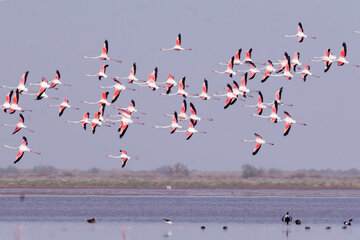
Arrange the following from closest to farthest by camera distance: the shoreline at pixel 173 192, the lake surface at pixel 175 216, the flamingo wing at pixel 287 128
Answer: the lake surface at pixel 175 216 < the flamingo wing at pixel 287 128 < the shoreline at pixel 173 192

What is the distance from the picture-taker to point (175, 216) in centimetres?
7562

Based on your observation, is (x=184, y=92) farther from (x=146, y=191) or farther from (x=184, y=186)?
(x=184, y=186)

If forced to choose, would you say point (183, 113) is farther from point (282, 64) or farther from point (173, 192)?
point (173, 192)

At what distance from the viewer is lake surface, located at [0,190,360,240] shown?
63219mm

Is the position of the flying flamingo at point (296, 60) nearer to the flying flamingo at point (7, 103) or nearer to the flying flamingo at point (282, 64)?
the flying flamingo at point (282, 64)

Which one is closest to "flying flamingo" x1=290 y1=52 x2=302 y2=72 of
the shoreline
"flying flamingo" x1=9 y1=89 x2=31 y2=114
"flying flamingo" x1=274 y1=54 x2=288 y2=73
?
"flying flamingo" x1=274 y1=54 x2=288 y2=73

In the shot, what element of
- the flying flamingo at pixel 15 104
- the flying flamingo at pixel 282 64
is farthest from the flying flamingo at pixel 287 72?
the flying flamingo at pixel 15 104

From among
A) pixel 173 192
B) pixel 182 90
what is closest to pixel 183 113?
pixel 182 90

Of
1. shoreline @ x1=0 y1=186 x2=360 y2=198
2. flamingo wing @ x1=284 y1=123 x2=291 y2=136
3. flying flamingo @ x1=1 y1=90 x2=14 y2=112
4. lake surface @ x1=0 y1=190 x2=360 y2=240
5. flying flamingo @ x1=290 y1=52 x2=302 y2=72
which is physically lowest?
lake surface @ x1=0 y1=190 x2=360 y2=240

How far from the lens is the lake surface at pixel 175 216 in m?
63.2

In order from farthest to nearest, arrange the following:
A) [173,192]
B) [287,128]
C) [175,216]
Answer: [173,192], [175,216], [287,128]

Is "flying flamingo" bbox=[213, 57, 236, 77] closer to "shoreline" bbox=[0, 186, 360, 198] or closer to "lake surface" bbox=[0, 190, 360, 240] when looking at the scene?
"lake surface" bbox=[0, 190, 360, 240]

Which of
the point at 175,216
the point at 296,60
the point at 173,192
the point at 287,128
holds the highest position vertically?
the point at 296,60

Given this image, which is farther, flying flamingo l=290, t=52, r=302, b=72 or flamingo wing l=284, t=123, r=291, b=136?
flying flamingo l=290, t=52, r=302, b=72
